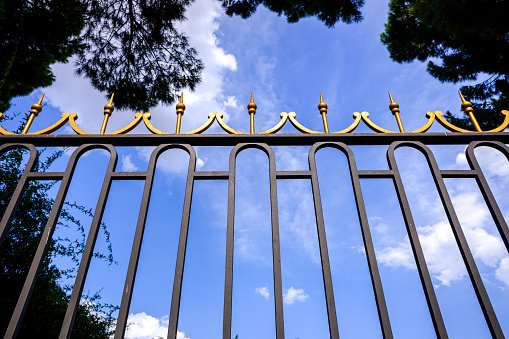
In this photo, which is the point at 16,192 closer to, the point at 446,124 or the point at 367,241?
the point at 367,241

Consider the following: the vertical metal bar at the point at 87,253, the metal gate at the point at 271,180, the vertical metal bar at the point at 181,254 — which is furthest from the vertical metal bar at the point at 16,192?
the vertical metal bar at the point at 181,254

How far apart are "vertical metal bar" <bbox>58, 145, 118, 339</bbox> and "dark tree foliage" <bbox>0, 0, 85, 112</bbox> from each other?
9.98 feet

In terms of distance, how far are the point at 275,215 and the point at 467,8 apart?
418cm

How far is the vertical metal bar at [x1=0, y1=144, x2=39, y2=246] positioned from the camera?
1.32m

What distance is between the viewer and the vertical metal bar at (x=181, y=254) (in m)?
Result: 1.14

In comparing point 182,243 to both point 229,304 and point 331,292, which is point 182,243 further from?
point 331,292

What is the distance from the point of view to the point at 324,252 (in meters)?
1.27

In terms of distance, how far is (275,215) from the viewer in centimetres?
134

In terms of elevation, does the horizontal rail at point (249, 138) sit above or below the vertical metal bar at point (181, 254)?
above

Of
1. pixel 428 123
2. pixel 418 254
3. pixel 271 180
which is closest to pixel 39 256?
pixel 271 180

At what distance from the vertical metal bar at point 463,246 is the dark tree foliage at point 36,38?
4.03 meters

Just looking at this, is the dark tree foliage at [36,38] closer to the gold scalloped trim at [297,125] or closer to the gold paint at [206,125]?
the gold paint at [206,125]

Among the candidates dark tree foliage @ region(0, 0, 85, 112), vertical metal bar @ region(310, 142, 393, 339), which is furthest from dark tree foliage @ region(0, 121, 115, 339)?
vertical metal bar @ region(310, 142, 393, 339)

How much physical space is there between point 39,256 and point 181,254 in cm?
51
